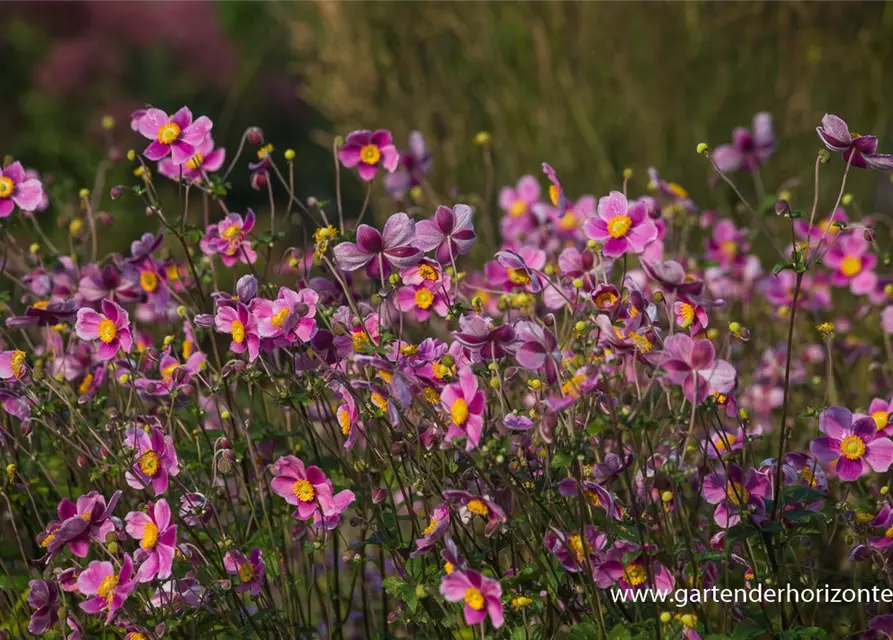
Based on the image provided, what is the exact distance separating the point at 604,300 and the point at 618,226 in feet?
0.41

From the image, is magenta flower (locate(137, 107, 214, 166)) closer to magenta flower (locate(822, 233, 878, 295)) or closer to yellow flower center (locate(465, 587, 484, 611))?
yellow flower center (locate(465, 587, 484, 611))

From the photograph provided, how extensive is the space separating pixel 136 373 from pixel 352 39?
3.97 m

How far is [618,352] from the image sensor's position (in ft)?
5.36

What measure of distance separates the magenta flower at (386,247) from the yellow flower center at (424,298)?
14cm

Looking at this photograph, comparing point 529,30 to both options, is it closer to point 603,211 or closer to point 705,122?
point 705,122

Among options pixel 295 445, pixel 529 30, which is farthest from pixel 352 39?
pixel 295 445

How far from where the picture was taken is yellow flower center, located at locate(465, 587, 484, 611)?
1468mm

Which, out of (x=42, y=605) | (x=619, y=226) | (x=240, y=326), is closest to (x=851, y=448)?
(x=619, y=226)

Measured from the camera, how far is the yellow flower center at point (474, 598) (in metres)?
1.47

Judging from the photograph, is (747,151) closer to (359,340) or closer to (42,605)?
(359,340)

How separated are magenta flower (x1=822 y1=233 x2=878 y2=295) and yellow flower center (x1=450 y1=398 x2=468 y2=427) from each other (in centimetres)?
158

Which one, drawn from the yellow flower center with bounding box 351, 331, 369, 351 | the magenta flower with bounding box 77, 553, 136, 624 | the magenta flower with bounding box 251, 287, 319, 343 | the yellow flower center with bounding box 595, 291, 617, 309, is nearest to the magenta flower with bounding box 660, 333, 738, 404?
the yellow flower center with bounding box 595, 291, 617, 309

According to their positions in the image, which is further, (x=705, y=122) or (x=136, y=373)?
(x=705, y=122)

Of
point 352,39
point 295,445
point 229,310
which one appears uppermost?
point 229,310
